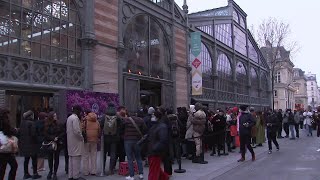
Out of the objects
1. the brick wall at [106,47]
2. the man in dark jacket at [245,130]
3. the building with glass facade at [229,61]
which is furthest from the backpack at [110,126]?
the building with glass facade at [229,61]

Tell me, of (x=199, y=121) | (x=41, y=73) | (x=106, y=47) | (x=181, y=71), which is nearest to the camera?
(x=199, y=121)

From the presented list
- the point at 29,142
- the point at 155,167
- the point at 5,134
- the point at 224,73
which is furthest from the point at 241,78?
the point at 5,134

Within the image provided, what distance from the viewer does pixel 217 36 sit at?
31.8 m

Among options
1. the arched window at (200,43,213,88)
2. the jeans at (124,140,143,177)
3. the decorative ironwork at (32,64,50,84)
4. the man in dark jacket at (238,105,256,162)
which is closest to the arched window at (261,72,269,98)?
the arched window at (200,43,213,88)

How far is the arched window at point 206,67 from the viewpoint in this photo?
2855 centimetres

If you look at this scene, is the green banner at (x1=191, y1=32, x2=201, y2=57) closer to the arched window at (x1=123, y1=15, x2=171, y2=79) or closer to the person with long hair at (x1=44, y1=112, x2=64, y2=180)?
the arched window at (x1=123, y1=15, x2=171, y2=79)

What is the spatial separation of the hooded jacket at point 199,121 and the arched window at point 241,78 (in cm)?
2412

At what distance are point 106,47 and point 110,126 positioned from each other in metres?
7.51

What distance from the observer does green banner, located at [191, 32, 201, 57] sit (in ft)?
75.0

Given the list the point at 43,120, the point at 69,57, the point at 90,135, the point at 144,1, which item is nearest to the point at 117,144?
the point at 90,135

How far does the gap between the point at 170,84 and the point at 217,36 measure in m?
11.4

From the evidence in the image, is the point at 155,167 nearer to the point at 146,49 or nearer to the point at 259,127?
the point at 259,127

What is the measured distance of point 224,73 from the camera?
32469mm

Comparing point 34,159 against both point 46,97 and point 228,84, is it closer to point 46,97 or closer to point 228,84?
point 46,97
